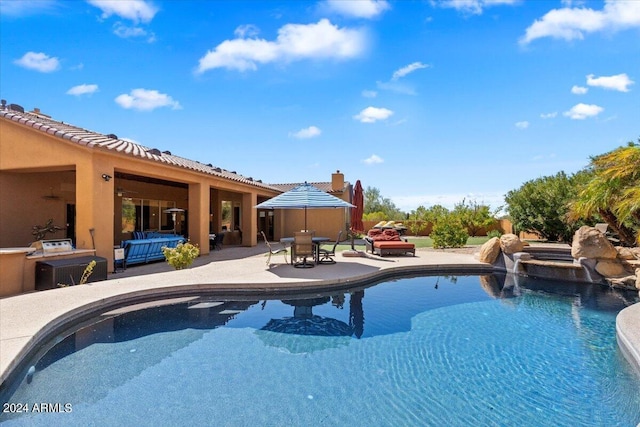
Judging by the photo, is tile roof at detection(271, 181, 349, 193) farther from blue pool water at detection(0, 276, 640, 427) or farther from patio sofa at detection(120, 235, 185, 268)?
blue pool water at detection(0, 276, 640, 427)

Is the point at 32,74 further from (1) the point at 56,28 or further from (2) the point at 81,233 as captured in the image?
(2) the point at 81,233

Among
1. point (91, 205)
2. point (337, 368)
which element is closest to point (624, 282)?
point (337, 368)

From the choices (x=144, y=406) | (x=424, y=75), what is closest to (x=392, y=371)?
(x=144, y=406)

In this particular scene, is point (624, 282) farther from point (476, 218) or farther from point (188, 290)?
point (476, 218)

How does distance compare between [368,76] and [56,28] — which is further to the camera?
[368,76]

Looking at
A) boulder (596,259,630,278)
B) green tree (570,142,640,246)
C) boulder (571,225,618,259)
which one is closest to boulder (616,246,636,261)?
boulder (571,225,618,259)

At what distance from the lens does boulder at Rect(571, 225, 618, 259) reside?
10141 mm

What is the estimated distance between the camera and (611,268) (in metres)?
10.0

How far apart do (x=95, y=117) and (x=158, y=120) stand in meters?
4.49

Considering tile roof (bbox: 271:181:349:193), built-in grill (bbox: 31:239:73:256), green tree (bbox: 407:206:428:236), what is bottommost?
built-in grill (bbox: 31:239:73:256)

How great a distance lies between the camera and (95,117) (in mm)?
20094

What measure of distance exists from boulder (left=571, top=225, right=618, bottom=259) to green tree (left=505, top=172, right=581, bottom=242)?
8.01 metres

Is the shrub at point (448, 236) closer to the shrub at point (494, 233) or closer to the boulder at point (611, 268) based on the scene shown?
the boulder at point (611, 268)

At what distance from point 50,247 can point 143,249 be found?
315cm
